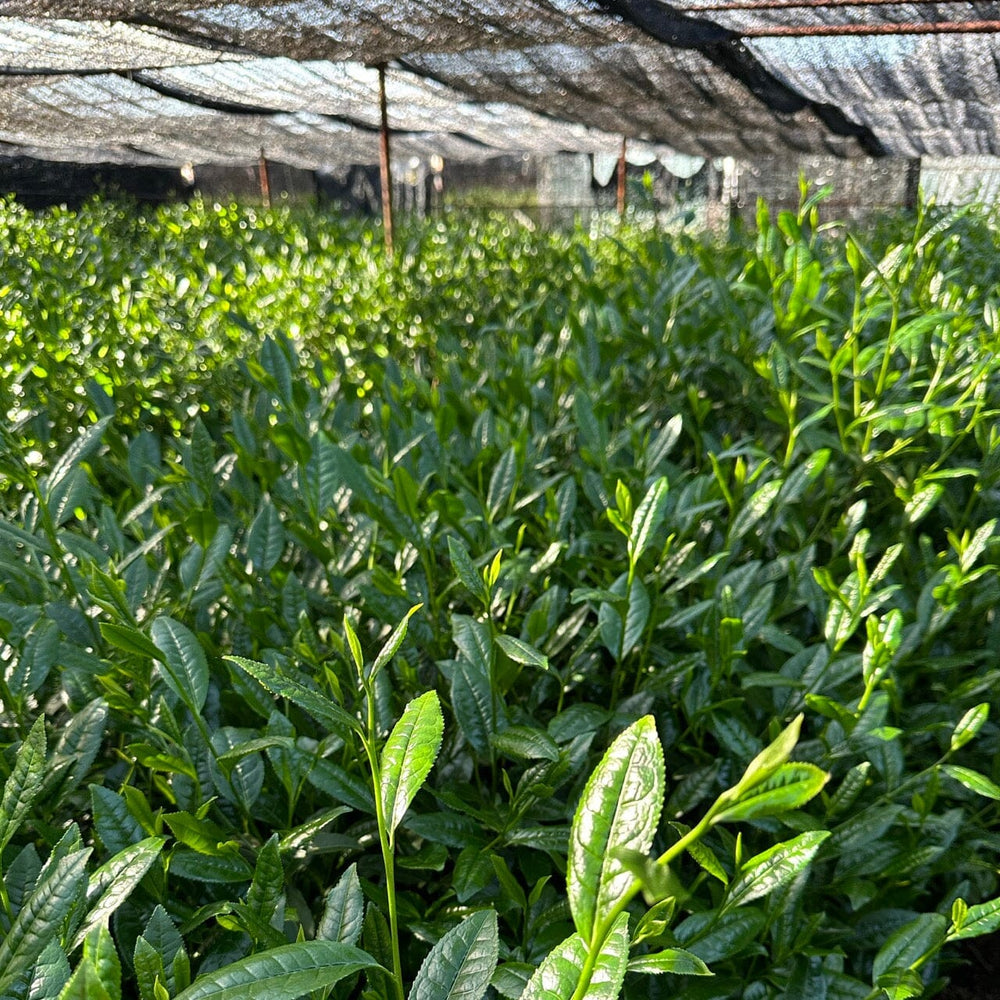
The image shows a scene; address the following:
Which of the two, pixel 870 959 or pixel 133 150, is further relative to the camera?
pixel 133 150

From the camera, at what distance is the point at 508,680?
0.99 meters

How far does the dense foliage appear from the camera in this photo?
23.7 inches

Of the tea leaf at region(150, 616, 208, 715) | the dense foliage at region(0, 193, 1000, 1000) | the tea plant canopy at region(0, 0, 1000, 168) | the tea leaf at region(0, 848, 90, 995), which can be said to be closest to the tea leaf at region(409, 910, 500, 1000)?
the dense foliage at region(0, 193, 1000, 1000)

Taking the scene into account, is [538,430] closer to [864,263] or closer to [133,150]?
[864,263]

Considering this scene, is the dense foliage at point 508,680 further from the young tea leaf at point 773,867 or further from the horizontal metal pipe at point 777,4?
the horizontal metal pipe at point 777,4

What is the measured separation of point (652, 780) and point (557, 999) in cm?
13

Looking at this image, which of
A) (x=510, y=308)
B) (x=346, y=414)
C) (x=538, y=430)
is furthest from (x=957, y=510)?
(x=510, y=308)

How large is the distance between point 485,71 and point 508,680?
18.9 feet

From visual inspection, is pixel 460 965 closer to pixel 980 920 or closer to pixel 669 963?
pixel 669 963

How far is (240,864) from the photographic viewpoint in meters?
0.76

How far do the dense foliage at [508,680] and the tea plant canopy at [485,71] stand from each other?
2.26m

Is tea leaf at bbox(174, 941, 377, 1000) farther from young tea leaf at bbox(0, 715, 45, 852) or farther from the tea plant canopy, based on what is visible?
the tea plant canopy

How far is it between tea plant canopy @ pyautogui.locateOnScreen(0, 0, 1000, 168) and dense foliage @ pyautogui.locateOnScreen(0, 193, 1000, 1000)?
2.26m

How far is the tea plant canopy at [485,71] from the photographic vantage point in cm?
390
